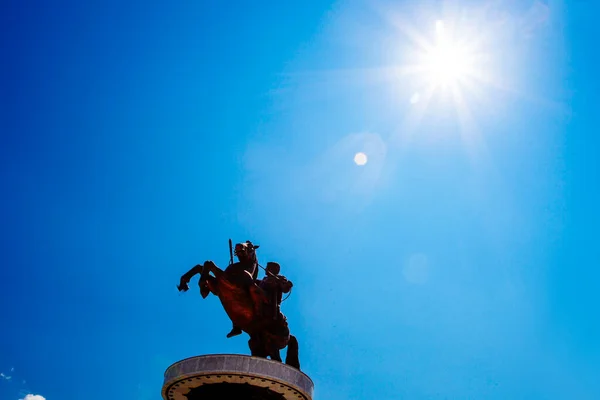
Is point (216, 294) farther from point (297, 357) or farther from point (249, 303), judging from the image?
point (297, 357)

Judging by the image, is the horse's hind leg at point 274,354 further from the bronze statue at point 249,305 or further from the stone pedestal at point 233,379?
the stone pedestal at point 233,379

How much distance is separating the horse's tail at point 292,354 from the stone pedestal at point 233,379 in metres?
2.62

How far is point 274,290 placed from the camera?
13383mm

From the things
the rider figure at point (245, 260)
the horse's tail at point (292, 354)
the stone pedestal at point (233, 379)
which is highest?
the rider figure at point (245, 260)

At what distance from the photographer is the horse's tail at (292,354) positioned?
13.5 meters

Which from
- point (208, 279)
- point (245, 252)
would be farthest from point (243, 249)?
point (208, 279)

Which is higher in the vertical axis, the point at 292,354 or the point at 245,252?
the point at 245,252

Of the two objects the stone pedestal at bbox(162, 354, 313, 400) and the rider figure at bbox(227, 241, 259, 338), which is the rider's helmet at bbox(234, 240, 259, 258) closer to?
the rider figure at bbox(227, 241, 259, 338)

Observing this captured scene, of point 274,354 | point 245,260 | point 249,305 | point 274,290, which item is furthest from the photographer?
point 245,260

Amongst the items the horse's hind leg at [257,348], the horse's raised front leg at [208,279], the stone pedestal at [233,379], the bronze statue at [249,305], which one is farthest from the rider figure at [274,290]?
the stone pedestal at [233,379]

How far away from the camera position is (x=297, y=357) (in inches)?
536

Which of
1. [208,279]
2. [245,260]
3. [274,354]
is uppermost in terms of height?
[245,260]

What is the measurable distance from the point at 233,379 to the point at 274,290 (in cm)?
335

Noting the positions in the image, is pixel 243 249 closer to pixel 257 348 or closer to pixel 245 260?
pixel 245 260
